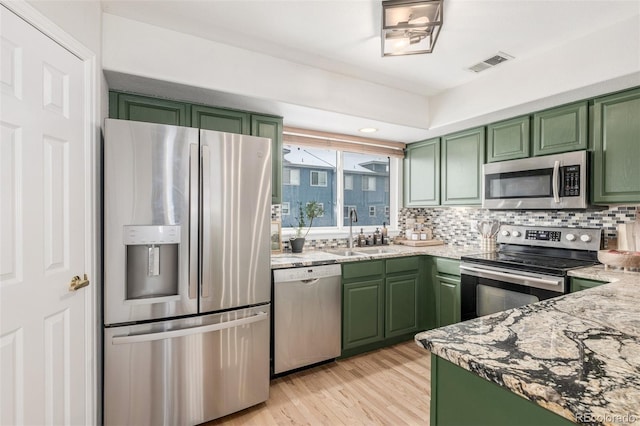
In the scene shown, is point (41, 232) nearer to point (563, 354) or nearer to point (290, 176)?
point (563, 354)

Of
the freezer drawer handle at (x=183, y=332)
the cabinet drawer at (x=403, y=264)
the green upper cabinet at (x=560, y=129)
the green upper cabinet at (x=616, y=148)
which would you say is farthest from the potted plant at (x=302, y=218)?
the green upper cabinet at (x=616, y=148)

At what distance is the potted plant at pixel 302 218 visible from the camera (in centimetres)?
301

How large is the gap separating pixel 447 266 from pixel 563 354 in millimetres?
2267

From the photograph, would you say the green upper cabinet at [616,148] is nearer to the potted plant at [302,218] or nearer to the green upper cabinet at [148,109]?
the potted plant at [302,218]

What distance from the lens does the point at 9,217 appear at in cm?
123

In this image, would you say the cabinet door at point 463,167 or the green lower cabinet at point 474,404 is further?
the cabinet door at point 463,167

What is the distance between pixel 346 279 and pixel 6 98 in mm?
2330

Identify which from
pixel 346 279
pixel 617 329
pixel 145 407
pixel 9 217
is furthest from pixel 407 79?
pixel 145 407

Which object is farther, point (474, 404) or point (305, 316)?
point (305, 316)

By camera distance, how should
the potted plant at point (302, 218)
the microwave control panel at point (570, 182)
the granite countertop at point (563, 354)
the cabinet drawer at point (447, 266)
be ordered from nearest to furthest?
the granite countertop at point (563, 354), the microwave control panel at point (570, 182), the cabinet drawer at point (447, 266), the potted plant at point (302, 218)

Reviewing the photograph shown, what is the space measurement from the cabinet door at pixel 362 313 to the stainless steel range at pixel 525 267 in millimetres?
748

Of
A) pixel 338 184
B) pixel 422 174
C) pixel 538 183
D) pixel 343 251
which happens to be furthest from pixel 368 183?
pixel 538 183

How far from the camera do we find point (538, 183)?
256 centimetres

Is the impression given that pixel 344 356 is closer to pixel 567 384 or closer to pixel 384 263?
pixel 384 263
